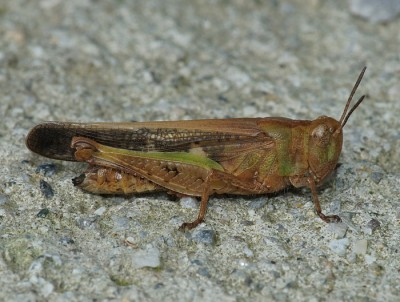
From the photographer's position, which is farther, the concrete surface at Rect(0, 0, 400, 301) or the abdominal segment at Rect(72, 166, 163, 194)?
the abdominal segment at Rect(72, 166, 163, 194)

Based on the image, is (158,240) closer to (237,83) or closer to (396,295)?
(396,295)

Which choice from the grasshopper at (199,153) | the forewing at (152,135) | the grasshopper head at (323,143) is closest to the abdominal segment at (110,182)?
the grasshopper at (199,153)

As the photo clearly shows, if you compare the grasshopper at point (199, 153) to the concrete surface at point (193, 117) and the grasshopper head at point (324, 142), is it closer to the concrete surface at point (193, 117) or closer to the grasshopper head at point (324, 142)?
the grasshopper head at point (324, 142)

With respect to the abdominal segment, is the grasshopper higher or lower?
higher

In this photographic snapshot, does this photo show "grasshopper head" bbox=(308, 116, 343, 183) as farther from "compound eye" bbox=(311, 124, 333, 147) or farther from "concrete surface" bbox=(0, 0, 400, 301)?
"concrete surface" bbox=(0, 0, 400, 301)

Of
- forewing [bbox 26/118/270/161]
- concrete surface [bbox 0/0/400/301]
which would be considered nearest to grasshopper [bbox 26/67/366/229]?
forewing [bbox 26/118/270/161]

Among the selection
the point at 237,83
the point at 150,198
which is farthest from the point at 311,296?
the point at 237,83

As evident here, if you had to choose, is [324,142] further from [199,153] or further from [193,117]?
[193,117]
